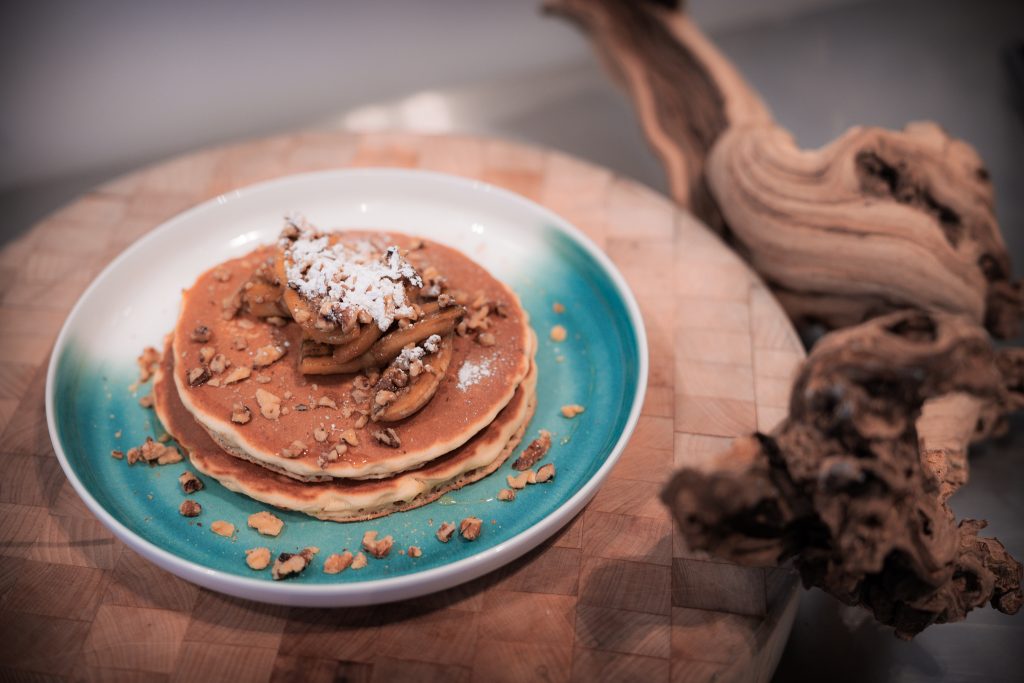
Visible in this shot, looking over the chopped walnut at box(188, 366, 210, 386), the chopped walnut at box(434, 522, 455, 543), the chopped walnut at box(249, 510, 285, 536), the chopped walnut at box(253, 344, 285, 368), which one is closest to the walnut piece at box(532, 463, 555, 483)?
the chopped walnut at box(434, 522, 455, 543)

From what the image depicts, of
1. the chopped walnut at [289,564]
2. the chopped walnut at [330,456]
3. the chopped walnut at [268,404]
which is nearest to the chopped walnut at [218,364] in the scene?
the chopped walnut at [268,404]

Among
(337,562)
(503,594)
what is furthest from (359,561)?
(503,594)

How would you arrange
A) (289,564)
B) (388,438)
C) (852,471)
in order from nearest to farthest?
(852,471), (289,564), (388,438)

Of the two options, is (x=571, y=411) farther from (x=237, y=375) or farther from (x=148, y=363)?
(x=148, y=363)

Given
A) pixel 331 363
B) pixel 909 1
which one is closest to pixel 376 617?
pixel 331 363

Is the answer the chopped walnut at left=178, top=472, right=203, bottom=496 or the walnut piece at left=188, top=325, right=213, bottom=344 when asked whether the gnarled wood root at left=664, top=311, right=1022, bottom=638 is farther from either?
the walnut piece at left=188, top=325, right=213, bottom=344

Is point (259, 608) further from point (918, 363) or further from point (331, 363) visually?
point (918, 363)
